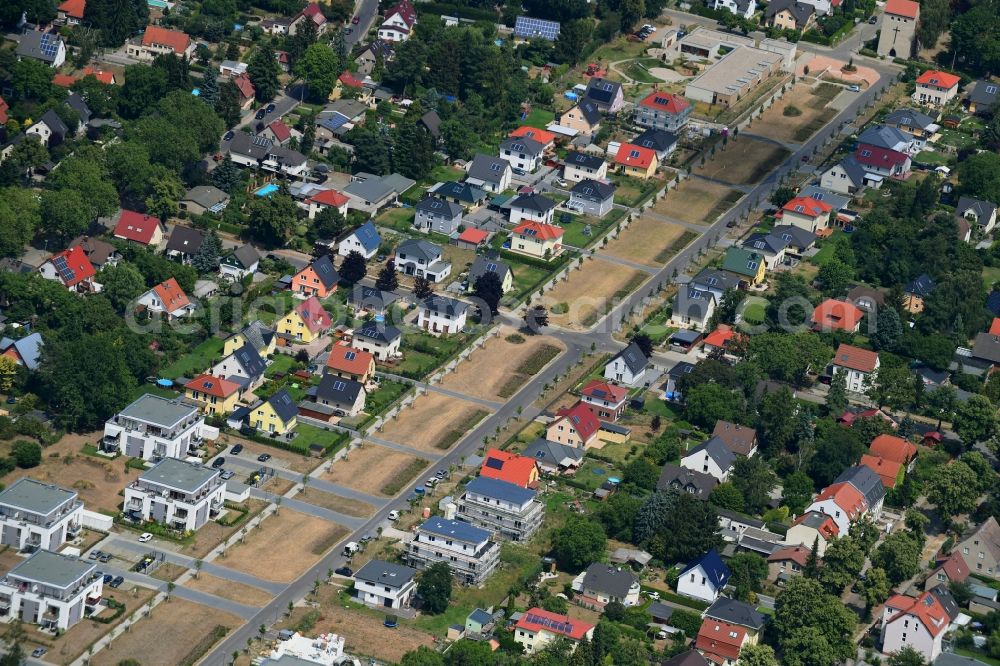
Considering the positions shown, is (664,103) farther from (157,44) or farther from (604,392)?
(604,392)

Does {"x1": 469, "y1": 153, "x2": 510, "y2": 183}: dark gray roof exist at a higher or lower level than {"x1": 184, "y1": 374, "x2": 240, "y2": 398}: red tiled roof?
higher

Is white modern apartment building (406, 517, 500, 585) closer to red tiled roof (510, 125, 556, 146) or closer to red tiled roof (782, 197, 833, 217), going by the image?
red tiled roof (782, 197, 833, 217)

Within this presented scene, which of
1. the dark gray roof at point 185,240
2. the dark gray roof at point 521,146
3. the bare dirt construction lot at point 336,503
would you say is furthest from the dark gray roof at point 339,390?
the dark gray roof at point 521,146

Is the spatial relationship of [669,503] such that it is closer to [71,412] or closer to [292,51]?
[71,412]

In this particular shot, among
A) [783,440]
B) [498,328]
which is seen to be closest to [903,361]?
[783,440]

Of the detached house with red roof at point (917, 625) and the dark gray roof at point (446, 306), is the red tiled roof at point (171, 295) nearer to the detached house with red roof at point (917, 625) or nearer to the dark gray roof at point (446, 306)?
the dark gray roof at point (446, 306)

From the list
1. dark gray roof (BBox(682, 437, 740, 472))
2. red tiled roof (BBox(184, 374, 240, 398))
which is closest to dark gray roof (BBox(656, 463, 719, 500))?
dark gray roof (BBox(682, 437, 740, 472))
